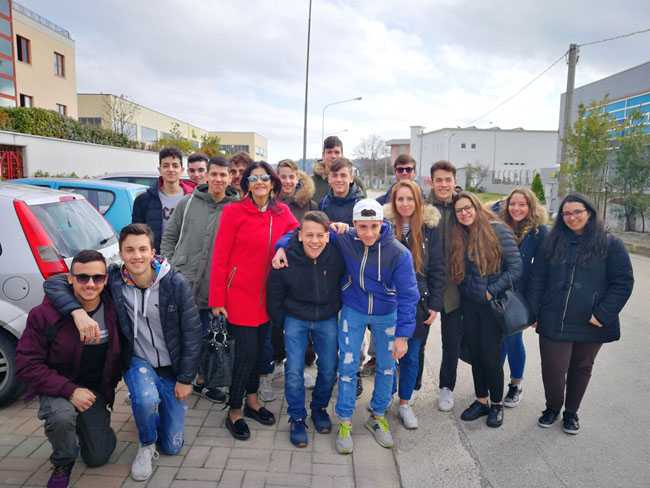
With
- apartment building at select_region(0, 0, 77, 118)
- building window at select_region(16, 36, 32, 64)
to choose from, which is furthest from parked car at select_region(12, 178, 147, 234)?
building window at select_region(16, 36, 32, 64)

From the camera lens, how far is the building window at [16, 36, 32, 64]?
27703mm

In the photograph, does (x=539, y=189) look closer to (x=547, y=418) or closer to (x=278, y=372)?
(x=547, y=418)

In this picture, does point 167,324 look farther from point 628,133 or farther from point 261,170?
point 628,133

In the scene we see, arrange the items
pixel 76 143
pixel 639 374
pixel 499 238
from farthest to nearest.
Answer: pixel 76 143 < pixel 639 374 < pixel 499 238

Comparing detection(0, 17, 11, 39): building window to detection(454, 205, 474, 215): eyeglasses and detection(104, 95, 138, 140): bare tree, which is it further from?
detection(454, 205, 474, 215): eyeglasses

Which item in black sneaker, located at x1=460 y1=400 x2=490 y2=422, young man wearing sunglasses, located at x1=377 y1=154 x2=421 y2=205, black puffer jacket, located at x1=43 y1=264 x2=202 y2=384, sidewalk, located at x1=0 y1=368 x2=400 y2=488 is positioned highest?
young man wearing sunglasses, located at x1=377 y1=154 x2=421 y2=205

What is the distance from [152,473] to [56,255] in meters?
1.84

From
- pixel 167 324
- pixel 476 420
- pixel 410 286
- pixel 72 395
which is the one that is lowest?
pixel 476 420

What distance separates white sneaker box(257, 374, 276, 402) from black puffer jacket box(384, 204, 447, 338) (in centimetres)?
141

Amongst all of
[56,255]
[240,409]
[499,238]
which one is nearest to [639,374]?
[499,238]

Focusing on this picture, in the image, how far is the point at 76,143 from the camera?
18094mm

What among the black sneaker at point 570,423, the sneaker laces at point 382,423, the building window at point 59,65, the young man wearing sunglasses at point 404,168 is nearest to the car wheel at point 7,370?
the sneaker laces at point 382,423

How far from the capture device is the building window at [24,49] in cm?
2770

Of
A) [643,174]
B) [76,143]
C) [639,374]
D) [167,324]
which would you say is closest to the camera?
[167,324]
